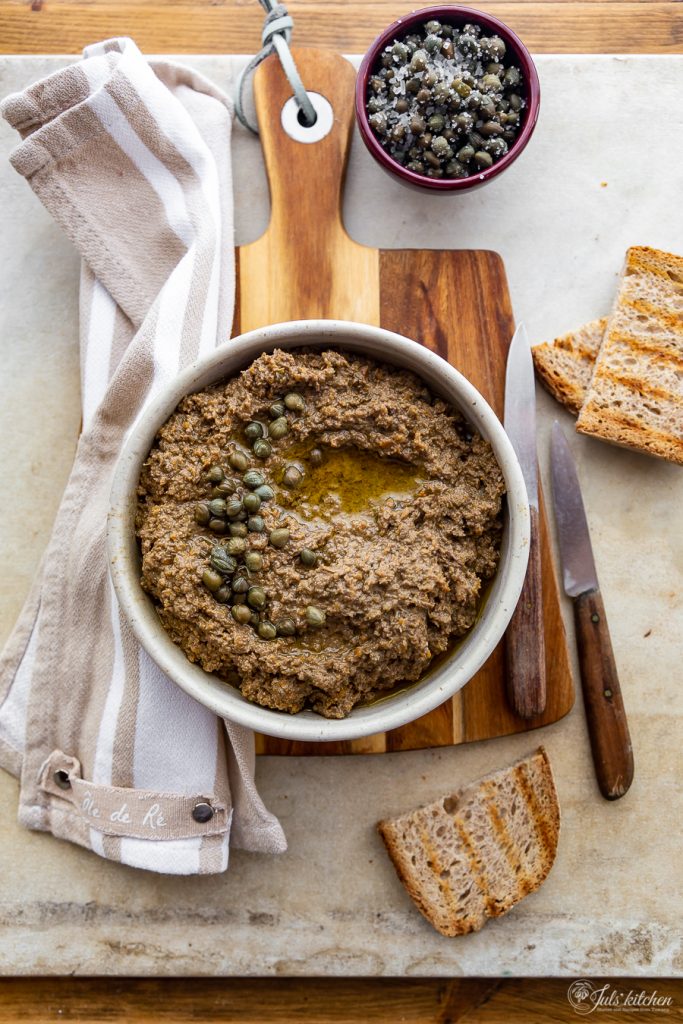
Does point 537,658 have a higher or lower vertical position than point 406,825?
higher

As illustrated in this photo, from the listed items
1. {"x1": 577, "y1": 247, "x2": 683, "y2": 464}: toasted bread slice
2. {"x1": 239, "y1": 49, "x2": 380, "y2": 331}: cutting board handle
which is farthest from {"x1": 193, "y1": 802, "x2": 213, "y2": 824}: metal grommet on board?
{"x1": 577, "y1": 247, "x2": 683, "y2": 464}: toasted bread slice

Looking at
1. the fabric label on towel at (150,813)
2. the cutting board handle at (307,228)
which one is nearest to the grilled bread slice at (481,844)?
the fabric label on towel at (150,813)

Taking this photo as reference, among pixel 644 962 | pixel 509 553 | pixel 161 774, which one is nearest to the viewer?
pixel 509 553

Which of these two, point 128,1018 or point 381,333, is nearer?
point 381,333

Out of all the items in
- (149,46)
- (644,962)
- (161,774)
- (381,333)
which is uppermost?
(149,46)

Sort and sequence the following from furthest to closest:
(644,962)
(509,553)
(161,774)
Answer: (644,962)
(161,774)
(509,553)

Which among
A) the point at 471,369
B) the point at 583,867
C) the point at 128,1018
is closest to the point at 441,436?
the point at 471,369

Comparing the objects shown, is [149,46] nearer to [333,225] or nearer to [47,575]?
[333,225]
